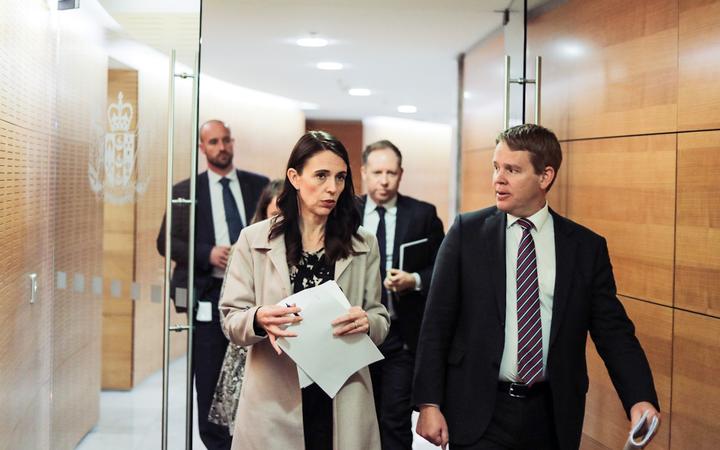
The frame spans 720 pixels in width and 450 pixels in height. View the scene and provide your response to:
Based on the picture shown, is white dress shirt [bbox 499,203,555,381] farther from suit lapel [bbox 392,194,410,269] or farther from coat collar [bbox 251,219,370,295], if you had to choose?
suit lapel [bbox 392,194,410,269]

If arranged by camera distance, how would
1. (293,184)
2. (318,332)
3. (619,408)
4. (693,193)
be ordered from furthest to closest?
(619,408)
(693,193)
(293,184)
(318,332)

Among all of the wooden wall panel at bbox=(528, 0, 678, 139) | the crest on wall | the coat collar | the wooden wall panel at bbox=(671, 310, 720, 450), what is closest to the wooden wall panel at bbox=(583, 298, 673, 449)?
the wooden wall panel at bbox=(671, 310, 720, 450)

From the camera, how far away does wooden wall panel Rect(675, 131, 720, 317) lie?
315 centimetres

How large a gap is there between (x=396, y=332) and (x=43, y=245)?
68.8 inches

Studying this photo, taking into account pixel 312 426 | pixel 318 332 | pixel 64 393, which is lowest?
pixel 64 393

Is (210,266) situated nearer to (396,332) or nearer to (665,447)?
(396,332)

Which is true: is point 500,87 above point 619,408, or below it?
above

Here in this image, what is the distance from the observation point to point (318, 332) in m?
2.54

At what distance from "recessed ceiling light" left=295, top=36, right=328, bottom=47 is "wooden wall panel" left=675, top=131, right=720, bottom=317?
2.07 m

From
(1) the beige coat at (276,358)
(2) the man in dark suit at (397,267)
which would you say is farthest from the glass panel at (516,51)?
(1) the beige coat at (276,358)

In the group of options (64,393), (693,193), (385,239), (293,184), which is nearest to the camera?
(293,184)

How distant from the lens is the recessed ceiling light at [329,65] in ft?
15.7

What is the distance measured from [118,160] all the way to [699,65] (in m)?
2.67

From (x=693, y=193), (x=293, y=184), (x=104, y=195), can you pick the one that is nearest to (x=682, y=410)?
(x=693, y=193)
